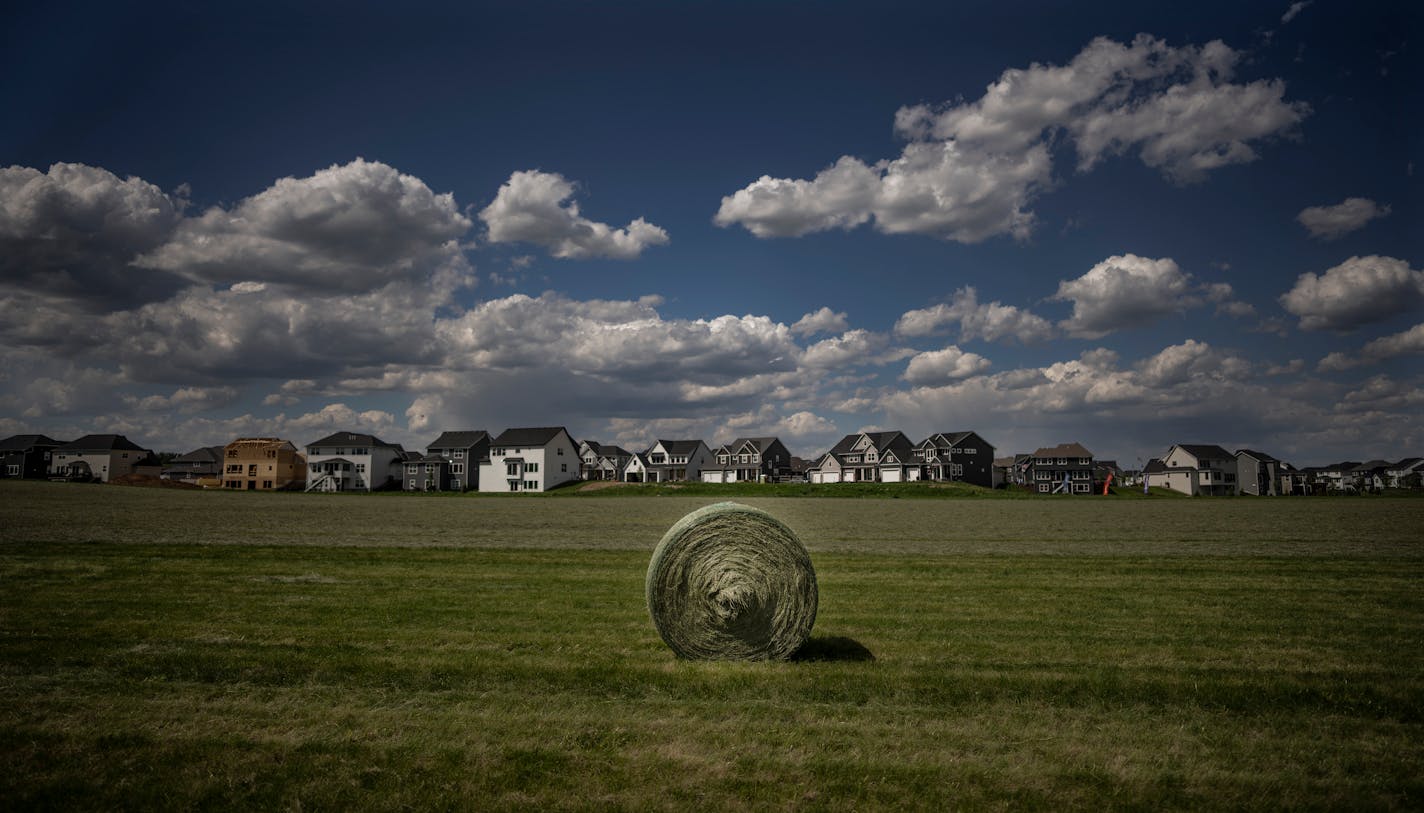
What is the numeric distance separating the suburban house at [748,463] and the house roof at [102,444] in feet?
298

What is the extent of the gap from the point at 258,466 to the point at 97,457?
29.6m

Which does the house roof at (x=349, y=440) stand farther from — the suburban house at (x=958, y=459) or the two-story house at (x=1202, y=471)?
the two-story house at (x=1202, y=471)

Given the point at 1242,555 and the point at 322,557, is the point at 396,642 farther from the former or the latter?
the point at 1242,555

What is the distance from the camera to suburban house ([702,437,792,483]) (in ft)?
410

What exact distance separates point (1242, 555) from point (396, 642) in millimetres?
23129

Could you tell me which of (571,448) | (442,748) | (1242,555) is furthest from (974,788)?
(571,448)

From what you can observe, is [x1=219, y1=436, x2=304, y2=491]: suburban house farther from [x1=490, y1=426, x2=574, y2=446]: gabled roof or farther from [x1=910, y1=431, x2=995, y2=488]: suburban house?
[x1=910, y1=431, x2=995, y2=488]: suburban house

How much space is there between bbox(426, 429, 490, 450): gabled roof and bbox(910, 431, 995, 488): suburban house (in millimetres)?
66657

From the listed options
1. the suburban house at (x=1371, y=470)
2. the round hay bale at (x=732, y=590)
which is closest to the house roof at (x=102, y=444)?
the round hay bale at (x=732, y=590)

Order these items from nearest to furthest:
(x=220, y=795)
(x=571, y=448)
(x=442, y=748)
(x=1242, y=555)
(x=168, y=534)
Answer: (x=220, y=795), (x=442, y=748), (x=1242, y=555), (x=168, y=534), (x=571, y=448)

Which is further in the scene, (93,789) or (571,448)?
(571,448)

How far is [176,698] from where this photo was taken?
8000 millimetres

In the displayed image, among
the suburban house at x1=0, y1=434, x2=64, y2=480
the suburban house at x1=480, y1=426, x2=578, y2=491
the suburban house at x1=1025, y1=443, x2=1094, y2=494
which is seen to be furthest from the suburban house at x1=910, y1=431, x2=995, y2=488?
the suburban house at x1=0, y1=434, x2=64, y2=480

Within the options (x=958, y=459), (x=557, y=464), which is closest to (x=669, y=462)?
(x=557, y=464)
